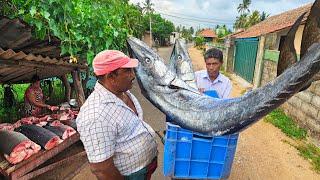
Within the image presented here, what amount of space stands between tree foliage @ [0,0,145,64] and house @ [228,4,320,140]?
246 centimetres

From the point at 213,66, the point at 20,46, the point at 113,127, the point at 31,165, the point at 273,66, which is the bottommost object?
the point at 31,165

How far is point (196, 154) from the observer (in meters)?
2.52


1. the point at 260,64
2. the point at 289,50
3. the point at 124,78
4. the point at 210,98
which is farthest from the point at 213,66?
the point at 260,64

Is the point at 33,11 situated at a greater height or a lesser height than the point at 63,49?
greater

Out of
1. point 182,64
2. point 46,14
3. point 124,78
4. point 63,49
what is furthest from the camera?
point 63,49

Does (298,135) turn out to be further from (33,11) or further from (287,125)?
(33,11)

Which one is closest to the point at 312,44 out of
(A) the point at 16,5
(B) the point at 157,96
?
(B) the point at 157,96

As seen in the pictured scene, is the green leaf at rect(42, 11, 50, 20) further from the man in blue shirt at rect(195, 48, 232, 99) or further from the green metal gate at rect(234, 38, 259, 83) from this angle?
the green metal gate at rect(234, 38, 259, 83)

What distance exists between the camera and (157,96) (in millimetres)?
2062

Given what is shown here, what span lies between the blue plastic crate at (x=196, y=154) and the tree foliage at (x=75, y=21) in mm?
1980

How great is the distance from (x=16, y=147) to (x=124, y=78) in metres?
2.06

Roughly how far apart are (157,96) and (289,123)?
6.54m

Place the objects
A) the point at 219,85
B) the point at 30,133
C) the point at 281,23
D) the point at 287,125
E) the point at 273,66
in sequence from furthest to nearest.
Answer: the point at 281,23
the point at 273,66
the point at 287,125
the point at 30,133
the point at 219,85

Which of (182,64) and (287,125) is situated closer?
(182,64)
